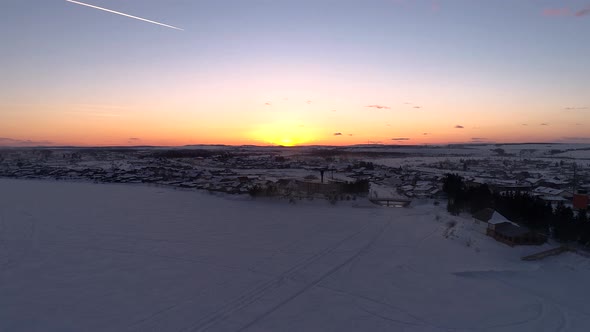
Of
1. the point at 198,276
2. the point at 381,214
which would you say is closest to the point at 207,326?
the point at 198,276

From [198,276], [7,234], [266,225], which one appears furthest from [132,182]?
[198,276]

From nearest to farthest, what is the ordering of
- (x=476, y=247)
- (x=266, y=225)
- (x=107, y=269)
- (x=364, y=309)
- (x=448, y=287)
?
1. (x=364, y=309)
2. (x=448, y=287)
3. (x=107, y=269)
4. (x=476, y=247)
5. (x=266, y=225)

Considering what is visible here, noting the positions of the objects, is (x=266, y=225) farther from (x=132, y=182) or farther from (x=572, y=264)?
(x=132, y=182)

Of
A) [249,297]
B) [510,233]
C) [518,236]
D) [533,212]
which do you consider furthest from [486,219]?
[249,297]

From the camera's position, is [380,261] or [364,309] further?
[380,261]

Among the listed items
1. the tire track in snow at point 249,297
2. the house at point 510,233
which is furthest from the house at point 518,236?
the tire track in snow at point 249,297

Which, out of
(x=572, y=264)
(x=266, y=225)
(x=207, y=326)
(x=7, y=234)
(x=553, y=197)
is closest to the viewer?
(x=207, y=326)

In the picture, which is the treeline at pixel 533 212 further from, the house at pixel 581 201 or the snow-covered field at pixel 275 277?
the snow-covered field at pixel 275 277
